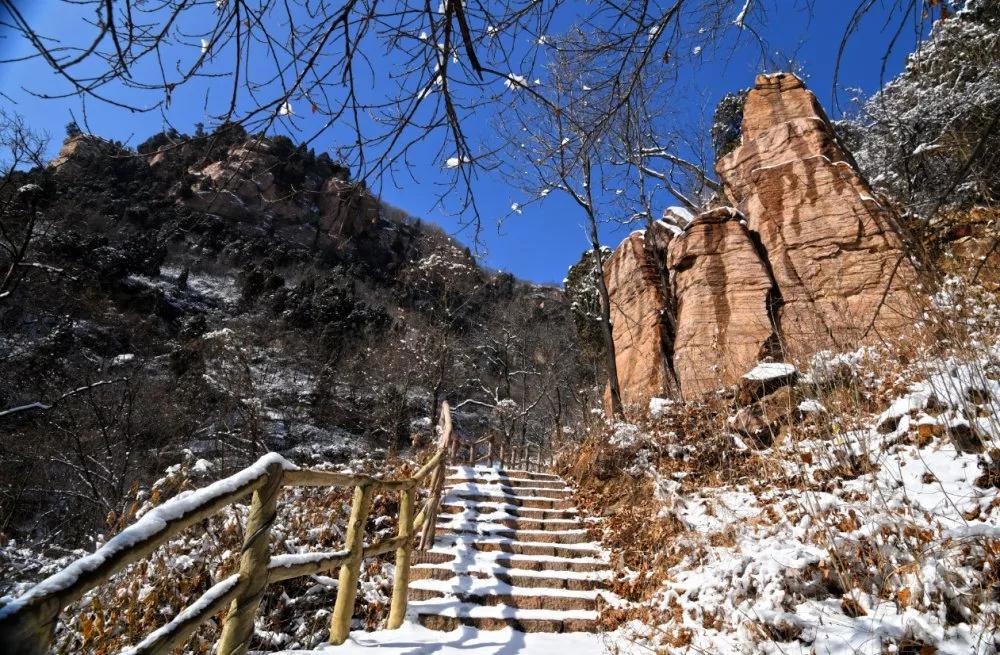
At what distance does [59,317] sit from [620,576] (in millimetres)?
23435

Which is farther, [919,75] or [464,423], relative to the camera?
[464,423]

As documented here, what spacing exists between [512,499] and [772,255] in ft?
26.5

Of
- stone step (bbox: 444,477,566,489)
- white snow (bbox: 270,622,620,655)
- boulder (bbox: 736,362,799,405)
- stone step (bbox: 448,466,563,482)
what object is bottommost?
white snow (bbox: 270,622,620,655)

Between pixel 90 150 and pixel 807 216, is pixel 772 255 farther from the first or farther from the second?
pixel 90 150

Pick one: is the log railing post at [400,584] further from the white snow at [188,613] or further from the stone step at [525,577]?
the white snow at [188,613]

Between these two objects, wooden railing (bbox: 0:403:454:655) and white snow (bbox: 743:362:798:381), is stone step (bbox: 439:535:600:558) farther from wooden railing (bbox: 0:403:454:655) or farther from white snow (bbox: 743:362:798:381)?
white snow (bbox: 743:362:798:381)

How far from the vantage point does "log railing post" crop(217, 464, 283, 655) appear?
1.71m

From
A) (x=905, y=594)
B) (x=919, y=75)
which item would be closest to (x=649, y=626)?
(x=905, y=594)

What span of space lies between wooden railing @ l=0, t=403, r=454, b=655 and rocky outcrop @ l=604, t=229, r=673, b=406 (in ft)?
27.3

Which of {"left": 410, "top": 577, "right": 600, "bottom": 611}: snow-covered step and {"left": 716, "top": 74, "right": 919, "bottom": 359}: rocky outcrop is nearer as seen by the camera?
{"left": 410, "top": 577, "right": 600, "bottom": 611}: snow-covered step

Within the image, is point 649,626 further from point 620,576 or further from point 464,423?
point 464,423

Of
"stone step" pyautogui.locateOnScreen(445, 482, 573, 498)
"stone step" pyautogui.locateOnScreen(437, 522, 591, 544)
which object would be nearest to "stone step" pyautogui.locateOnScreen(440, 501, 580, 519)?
"stone step" pyautogui.locateOnScreen(445, 482, 573, 498)

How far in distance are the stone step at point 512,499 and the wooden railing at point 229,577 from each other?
373 cm

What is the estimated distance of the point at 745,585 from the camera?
344 centimetres
